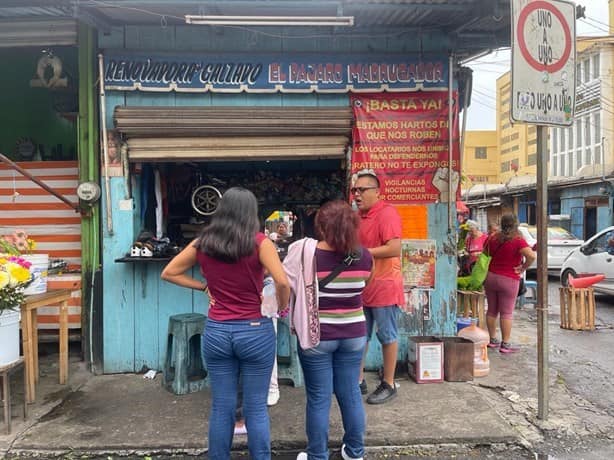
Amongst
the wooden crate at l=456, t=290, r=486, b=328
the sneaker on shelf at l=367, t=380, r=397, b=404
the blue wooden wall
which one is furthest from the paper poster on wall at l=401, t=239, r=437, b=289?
the wooden crate at l=456, t=290, r=486, b=328

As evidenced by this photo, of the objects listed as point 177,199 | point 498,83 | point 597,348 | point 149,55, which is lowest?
point 597,348

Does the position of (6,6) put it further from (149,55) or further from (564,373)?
(564,373)

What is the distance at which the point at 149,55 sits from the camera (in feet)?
15.7

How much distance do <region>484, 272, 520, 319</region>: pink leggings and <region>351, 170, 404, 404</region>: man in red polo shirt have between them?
6.99ft

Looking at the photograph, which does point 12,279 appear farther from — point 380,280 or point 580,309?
point 580,309

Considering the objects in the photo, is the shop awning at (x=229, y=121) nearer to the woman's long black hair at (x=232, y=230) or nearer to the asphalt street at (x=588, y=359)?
the woman's long black hair at (x=232, y=230)

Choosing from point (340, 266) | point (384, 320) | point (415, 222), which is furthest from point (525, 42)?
point (384, 320)

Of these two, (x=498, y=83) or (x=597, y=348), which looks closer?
(x=597, y=348)

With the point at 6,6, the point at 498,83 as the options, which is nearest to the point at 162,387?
the point at 6,6

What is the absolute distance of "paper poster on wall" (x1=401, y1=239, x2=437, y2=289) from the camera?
5020mm

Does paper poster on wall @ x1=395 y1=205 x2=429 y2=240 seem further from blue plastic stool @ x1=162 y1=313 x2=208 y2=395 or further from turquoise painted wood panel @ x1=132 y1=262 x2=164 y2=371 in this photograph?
turquoise painted wood panel @ x1=132 y1=262 x2=164 y2=371

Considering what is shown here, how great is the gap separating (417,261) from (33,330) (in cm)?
362

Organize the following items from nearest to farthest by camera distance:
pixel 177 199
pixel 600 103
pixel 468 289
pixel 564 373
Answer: pixel 564 373
pixel 177 199
pixel 468 289
pixel 600 103

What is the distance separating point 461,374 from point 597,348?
294 cm
